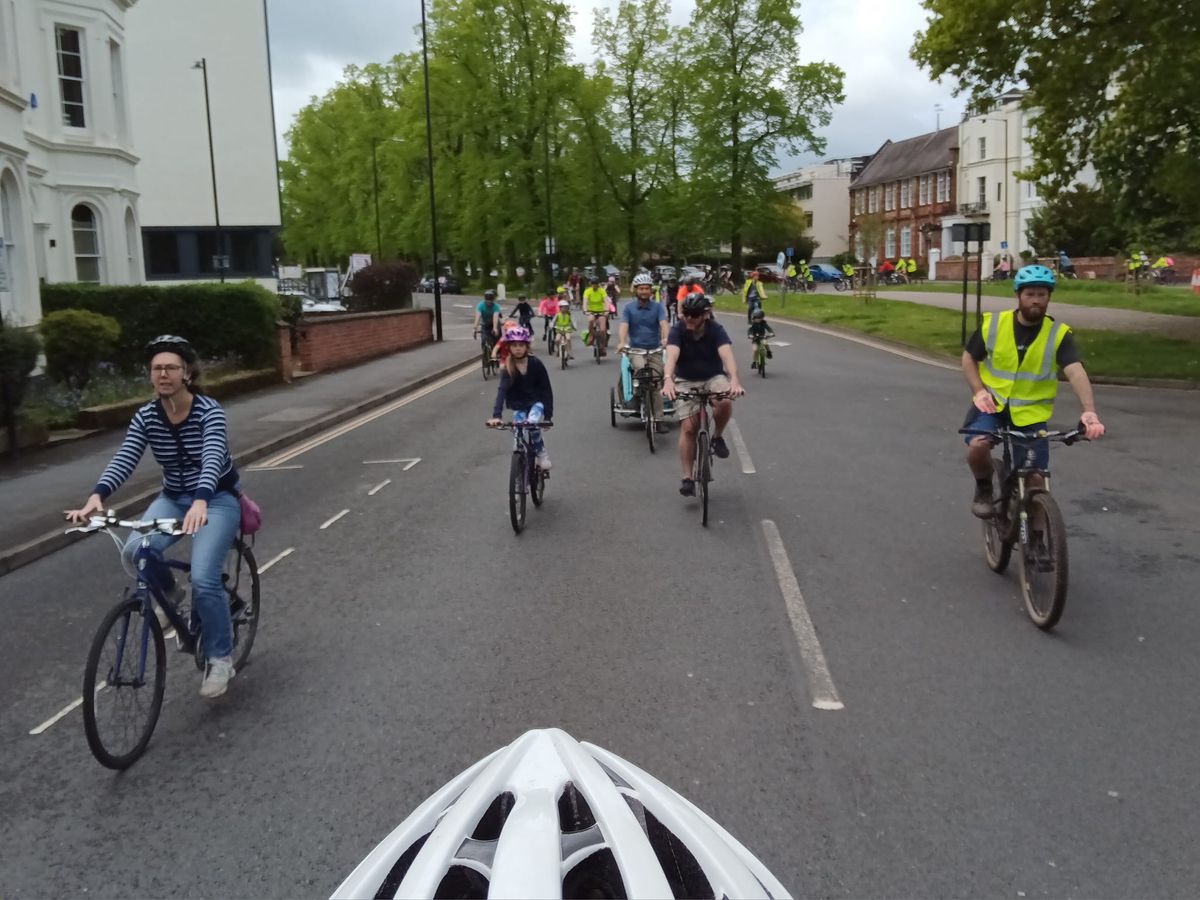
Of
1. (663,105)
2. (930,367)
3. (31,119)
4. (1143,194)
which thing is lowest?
(930,367)

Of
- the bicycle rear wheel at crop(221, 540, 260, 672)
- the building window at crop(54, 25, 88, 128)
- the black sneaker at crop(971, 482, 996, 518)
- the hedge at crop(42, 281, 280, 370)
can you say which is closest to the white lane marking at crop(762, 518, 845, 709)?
the black sneaker at crop(971, 482, 996, 518)

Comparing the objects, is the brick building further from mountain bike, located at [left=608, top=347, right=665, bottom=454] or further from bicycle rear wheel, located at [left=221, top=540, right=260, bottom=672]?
bicycle rear wheel, located at [left=221, top=540, right=260, bottom=672]

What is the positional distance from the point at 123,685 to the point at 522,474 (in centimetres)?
438

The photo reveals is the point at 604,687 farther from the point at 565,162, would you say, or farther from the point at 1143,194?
the point at 565,162

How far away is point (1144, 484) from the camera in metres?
10.1

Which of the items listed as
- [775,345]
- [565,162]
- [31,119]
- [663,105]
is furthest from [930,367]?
[663,105]

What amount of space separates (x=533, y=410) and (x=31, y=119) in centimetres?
1892

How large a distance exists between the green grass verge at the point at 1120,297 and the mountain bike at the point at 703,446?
25838 mm

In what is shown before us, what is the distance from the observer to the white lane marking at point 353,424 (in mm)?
13219

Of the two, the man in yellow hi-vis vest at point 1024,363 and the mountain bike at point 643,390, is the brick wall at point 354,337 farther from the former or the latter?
the man in yellow hi-vis vest at point 1024,363

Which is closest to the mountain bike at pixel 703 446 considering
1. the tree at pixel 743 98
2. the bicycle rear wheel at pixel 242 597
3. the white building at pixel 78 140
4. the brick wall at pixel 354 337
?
the bicycle rear wheel at pixel 242 597

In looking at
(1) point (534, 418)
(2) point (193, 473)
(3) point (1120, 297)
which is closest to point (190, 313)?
(1) point (534, 418)

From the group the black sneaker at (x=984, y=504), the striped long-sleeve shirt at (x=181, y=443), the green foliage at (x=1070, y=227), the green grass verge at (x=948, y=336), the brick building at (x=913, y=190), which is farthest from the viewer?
the brick building at (x=913, y=190)

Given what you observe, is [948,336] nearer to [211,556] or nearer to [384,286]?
[384,286]
